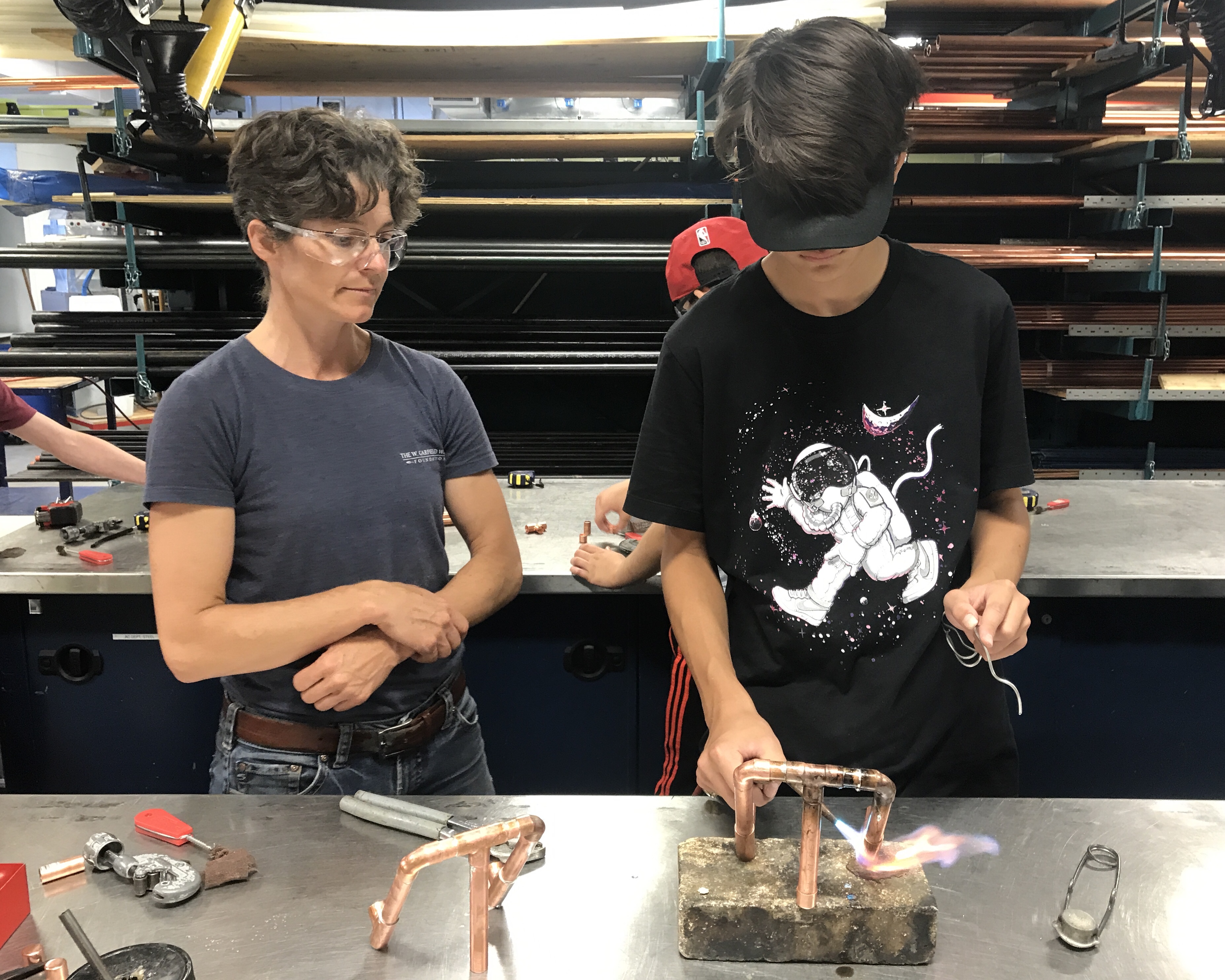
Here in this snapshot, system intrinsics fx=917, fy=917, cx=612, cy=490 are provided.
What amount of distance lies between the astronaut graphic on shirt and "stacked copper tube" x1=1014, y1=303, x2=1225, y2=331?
273 centimetres

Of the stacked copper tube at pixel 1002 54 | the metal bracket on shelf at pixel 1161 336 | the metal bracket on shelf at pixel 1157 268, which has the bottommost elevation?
the metal bracket on shelf at pixel 1161 336

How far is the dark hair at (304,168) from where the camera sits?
1.25m

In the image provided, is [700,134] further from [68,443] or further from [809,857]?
[809,857]

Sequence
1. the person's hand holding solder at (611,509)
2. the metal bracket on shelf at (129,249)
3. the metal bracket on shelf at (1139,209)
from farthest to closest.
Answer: the metal bracket on shelf at (1139,209) → the metal bracket on shelf at (129,249) → the person's hand holding solder at (611,509)

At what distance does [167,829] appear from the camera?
106cm

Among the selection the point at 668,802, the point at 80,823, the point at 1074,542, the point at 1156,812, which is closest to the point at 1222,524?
the point at 1074,542

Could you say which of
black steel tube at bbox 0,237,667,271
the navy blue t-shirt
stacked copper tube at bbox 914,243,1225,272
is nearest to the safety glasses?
the navy blue t-shirt

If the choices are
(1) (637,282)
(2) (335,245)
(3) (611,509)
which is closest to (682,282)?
(3) (611,509)

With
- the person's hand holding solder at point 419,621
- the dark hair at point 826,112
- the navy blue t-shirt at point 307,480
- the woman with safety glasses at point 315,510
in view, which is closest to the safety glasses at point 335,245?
the woman with safety glasses at point 315,510

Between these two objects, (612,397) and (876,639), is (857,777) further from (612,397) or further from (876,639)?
(612,397)

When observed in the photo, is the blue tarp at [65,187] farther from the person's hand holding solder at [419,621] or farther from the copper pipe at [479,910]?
the copper pipe at [479,910]

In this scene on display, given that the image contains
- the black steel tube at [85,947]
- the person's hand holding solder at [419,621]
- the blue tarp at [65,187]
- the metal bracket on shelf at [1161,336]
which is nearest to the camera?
the black steel tube at [85,947]

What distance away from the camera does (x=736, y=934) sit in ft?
2.85

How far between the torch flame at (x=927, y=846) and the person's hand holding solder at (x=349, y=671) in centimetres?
63
